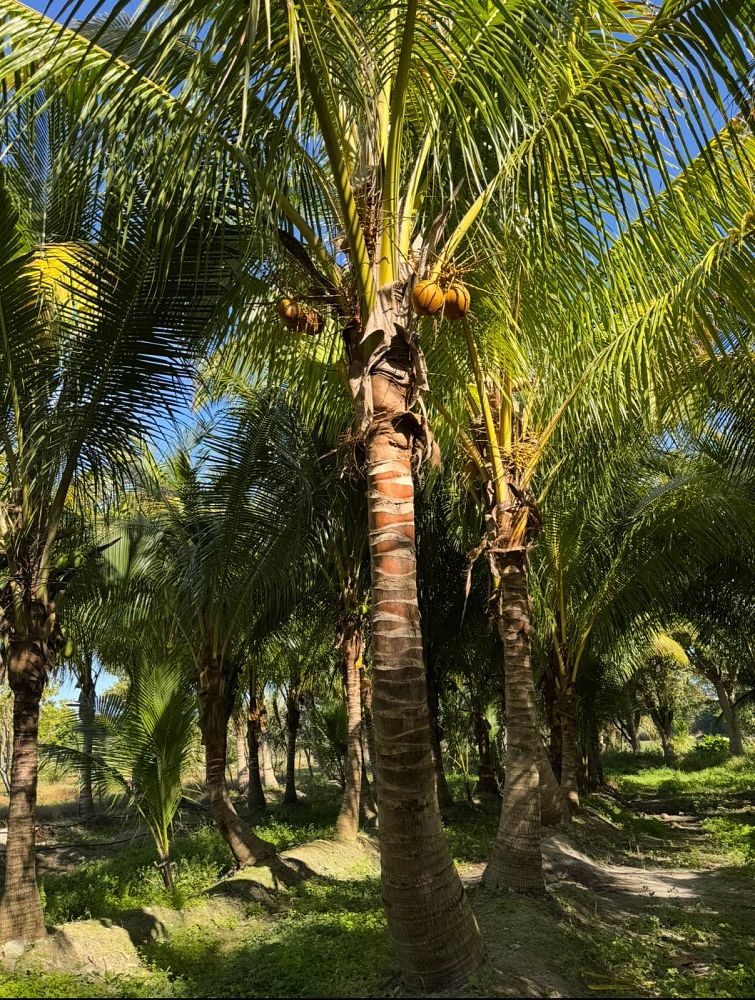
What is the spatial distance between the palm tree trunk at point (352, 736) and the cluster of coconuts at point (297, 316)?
6.85 metres

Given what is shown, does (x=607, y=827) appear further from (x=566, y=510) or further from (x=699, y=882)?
(x=566, y=510)

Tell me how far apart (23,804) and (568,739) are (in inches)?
354

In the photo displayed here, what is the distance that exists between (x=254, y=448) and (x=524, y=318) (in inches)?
118

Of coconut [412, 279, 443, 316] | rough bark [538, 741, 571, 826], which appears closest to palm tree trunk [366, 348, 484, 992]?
coconut [412, 279, 443, 316]

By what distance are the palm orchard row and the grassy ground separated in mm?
710

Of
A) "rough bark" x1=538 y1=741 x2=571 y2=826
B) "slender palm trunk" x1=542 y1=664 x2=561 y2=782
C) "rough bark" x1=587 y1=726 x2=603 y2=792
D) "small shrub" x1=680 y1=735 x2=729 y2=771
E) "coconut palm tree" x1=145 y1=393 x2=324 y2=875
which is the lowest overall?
"small shrub" x1=680 y1=735 x2=729 y2=771

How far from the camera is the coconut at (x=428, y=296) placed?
14.4 ft

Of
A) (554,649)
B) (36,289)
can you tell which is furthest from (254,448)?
(554,649)

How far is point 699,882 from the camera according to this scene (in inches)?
352

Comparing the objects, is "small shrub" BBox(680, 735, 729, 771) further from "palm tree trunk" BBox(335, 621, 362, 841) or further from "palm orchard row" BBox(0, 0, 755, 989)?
"palm orchard row" BBox(0, 0, 755, 989)

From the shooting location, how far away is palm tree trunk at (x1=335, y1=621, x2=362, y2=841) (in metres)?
11.1

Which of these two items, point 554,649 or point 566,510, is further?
point 554,649

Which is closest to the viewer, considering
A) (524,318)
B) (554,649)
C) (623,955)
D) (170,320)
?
(623,955)

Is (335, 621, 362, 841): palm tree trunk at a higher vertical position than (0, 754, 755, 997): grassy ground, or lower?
higher
